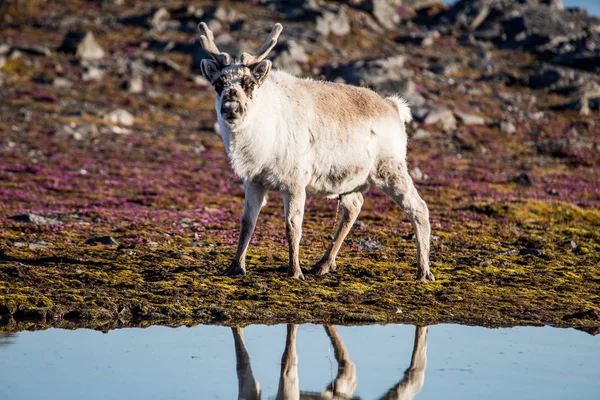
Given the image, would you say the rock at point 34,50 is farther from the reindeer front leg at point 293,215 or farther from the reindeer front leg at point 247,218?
the reindeer front leg at point 293,215

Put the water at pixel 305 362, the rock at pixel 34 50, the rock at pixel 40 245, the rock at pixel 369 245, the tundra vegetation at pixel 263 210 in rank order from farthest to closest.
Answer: the rock at pixel 34 50, the rock at pixel 369 245, the rock at pixel 40 245, the tundra vegetation at pixel 263 210, the water at pixel 305 362

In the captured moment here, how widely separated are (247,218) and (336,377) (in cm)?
517

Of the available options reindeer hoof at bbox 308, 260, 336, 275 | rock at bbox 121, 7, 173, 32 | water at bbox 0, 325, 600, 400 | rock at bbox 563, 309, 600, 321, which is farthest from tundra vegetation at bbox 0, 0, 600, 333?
rock at bbox 121, 7, 173, 32

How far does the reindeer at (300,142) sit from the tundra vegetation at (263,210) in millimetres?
1118

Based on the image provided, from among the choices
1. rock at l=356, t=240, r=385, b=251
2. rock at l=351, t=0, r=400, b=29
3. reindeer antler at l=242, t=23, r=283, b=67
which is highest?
rock at l=351, t=0, r=400, b=29

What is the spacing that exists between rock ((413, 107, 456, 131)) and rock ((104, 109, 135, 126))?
1798 cm

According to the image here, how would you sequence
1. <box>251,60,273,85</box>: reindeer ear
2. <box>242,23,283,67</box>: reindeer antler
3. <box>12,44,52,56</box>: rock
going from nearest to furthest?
<box>251,60,273,85</box>: reindeer ear < <box>242,23,283,67</box>: reindeer antler < <box>12,44,52,56</box>: rock

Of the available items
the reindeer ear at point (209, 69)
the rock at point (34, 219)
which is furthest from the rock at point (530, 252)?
the rock at point (34, 219)

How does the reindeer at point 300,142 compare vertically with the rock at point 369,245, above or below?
above

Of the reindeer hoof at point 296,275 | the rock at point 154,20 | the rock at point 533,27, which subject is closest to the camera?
the reindeer hoof at point 296,275

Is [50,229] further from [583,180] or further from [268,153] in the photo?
[583,180]

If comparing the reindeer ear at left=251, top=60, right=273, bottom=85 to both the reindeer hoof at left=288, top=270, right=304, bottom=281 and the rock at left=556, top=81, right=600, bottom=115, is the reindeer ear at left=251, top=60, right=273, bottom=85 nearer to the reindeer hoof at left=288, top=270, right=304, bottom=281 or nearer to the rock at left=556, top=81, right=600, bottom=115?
the reindeer hoof at left=288, top=270, right=304, bottom=281

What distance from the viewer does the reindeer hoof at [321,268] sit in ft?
47.6

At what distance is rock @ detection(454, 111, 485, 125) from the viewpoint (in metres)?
53.3
